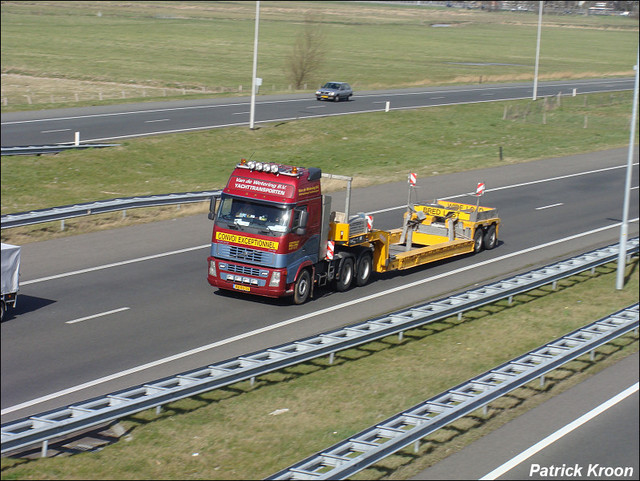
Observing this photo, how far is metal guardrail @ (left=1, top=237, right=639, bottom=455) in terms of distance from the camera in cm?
1152

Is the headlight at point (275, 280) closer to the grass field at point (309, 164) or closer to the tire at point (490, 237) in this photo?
the grass field at point (309, 164)

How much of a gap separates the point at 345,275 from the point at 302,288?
1722 millimetres

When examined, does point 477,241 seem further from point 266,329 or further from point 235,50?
point 235,50

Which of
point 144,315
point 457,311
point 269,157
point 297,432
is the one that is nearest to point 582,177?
point 269,157

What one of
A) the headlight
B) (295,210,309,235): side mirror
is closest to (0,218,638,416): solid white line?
the headlight

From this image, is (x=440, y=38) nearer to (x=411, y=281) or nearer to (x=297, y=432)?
(x=411, y=281)

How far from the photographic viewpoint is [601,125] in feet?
201

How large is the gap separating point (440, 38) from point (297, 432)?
143 metres

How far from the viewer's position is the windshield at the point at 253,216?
65.7ft

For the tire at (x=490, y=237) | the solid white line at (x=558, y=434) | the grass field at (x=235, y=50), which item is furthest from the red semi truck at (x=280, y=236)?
the grass field at (x=235, y=50)

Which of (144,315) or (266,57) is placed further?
(266,57)

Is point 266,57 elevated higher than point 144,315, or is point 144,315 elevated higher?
point 266,57

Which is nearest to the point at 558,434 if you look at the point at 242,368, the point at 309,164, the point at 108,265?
the point at 242,368

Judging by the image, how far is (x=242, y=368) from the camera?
14523mm
